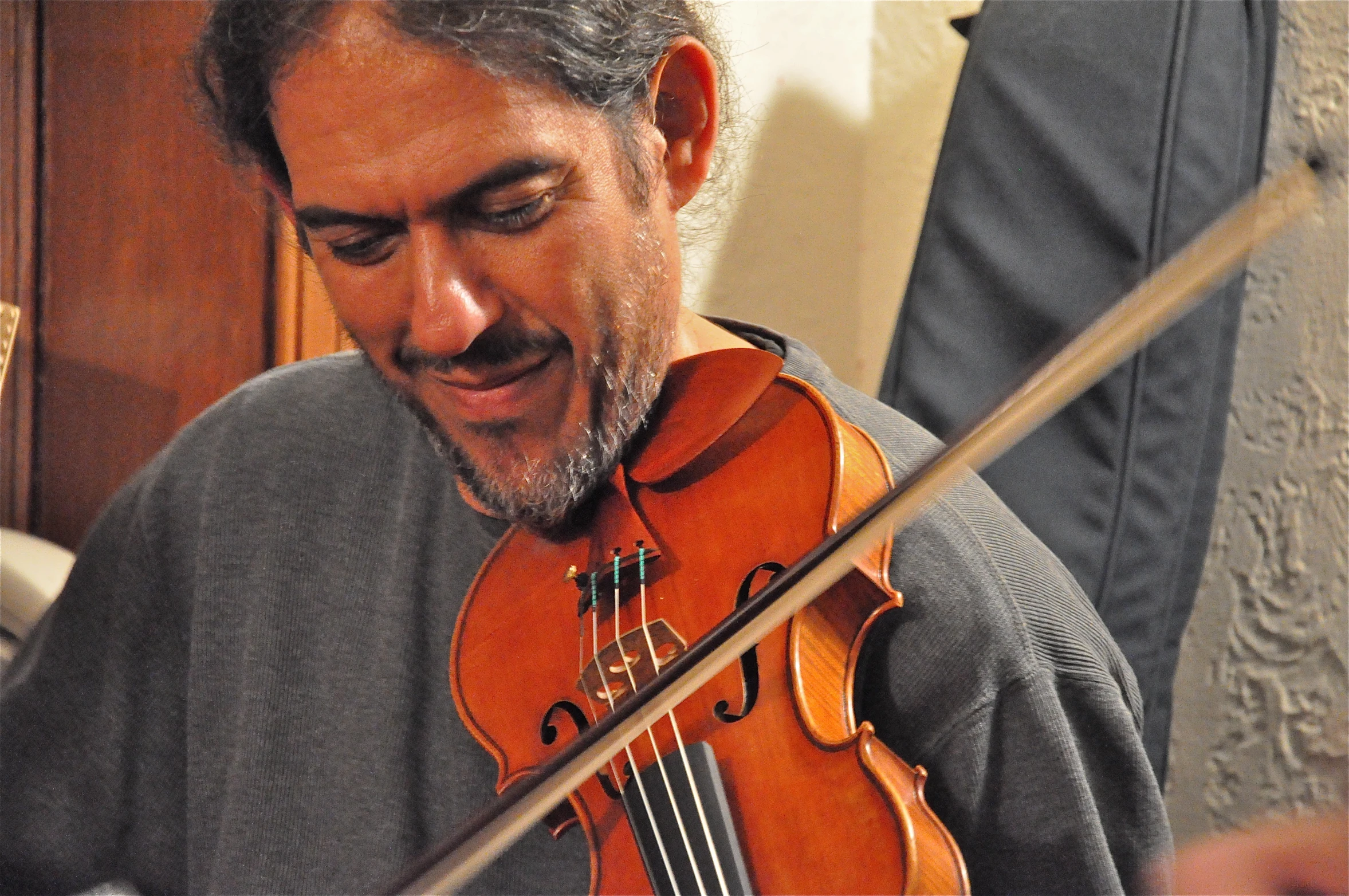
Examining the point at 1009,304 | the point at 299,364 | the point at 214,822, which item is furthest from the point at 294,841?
the point at 1009,304

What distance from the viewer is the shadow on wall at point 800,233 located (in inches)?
38.5

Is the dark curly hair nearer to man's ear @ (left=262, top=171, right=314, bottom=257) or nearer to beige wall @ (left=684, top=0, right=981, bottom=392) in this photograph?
man's ear @ (left=262, top=171, right=314, bottom=257)

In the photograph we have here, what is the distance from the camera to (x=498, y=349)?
1.76 feet

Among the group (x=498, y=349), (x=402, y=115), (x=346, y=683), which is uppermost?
(x=402, y=115)

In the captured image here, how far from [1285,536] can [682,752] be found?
2.04 feet

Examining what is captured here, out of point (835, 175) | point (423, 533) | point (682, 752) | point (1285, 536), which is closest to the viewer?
point (682, 752)

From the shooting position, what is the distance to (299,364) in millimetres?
811

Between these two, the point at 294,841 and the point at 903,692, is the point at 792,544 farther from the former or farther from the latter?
the point at 294,841

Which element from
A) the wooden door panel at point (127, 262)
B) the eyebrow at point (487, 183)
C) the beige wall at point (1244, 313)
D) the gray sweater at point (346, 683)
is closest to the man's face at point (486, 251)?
the eyebrow at point (487, 183)

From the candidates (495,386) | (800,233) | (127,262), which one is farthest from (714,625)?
(127,262)

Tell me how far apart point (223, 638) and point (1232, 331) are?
74 cm

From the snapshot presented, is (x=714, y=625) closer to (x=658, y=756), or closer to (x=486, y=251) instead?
(x=658, y=756)

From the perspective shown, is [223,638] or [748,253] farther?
[748,253]

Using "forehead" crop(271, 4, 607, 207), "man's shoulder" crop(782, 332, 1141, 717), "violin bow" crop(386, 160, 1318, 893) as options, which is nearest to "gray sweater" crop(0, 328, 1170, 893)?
"man's shoulder" crop(782, 332, 1141, 717)
